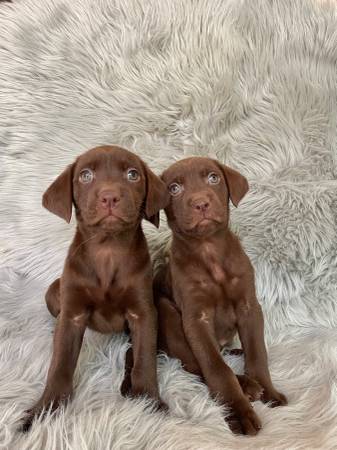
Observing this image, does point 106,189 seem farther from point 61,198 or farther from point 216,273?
point 216,273

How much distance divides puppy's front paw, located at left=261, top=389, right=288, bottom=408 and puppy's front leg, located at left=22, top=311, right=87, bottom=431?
51 centimetres

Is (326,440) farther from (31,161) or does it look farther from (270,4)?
(270,4)

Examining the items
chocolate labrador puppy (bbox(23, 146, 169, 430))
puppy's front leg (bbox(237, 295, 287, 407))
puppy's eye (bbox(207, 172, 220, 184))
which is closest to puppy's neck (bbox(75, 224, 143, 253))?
chocolate labrador puppy (bbox(23, 146, 169, 430))

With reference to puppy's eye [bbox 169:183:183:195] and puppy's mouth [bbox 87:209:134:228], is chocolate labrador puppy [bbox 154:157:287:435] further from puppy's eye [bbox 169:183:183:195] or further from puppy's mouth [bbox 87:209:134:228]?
puppy's mouth [bbox 87:209:134:228]

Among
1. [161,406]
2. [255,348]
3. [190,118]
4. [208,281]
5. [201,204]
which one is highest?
[190,118]

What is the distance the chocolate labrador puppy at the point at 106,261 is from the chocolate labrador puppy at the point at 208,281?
0.28 ft

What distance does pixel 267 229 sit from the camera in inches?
84.0

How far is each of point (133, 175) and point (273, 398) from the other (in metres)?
0.69

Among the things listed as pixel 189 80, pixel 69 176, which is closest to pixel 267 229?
pixel 189 80

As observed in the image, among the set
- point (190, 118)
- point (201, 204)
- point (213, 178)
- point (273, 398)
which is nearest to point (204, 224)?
point (201, 204)

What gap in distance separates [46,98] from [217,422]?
1466mm

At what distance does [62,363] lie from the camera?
5.14 feet

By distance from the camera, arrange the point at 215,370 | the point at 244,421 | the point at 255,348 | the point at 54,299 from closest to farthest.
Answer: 1. the point at 244,421
2. the point at 215,370
3. the point at 255,348
4. the point at 54,299

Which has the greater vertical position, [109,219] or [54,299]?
[109,219]
